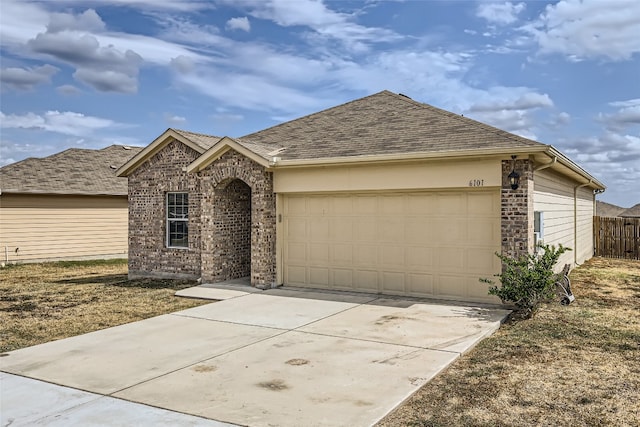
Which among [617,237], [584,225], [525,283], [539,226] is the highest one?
[539,226]

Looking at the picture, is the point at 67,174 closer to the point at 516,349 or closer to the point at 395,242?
the point at 395,242

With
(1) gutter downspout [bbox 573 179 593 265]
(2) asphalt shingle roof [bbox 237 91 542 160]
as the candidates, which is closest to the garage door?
(2) asphalt shingle roof [bbox 237 91 542 160]

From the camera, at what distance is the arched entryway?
13789 millimetres

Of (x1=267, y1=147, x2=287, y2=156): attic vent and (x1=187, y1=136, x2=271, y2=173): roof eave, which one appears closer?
(x1=187, y1=136, x2=271, y2=173): roof eave

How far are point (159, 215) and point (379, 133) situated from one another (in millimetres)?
6874

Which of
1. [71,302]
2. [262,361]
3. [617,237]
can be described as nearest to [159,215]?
[71,302]

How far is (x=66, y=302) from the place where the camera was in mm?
11695

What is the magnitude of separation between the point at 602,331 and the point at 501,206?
115 inches

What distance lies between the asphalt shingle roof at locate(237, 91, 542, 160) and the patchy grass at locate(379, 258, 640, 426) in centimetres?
350

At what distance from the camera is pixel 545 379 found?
612cm

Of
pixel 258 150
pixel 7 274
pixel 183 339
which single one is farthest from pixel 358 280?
pixel 7 274

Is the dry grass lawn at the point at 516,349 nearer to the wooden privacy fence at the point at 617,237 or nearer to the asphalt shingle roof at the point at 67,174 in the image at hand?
the asphalt shingle roof at the point at 67,174

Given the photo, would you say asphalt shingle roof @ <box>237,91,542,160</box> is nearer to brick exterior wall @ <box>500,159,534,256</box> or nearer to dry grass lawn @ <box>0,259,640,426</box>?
brick exterior wall @ <box>500,159,534,256</box>

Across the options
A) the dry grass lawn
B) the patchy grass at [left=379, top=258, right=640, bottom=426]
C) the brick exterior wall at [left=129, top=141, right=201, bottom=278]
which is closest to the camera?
the patchy grass at [left=379, top=258, right=640, bottom=426]
